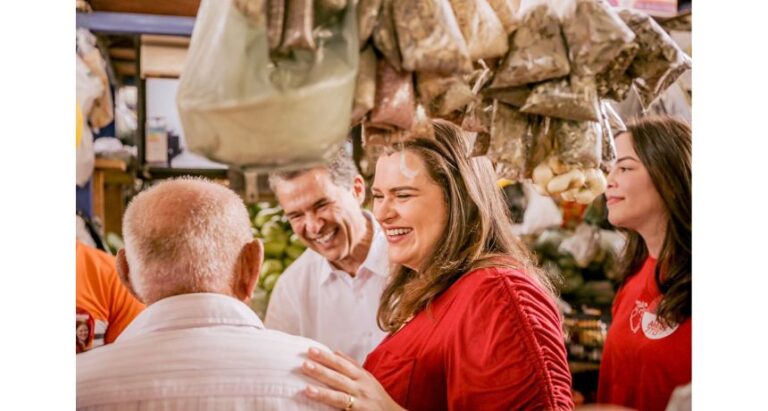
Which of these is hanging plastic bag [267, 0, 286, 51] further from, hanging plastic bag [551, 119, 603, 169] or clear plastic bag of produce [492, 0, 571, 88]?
hanging plastic bag [551, 119, 603, 169]

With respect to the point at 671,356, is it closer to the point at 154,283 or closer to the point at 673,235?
the point at 673,235

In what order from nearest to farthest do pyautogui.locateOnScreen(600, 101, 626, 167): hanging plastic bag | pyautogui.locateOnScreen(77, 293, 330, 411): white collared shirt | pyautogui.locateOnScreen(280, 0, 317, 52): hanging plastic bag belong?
pyautogui.locateOnScreen(280, 0, 317, 52): hanging plastic bag, pyautogui.locateOnScreen(77, 293, 330, 411): white collared shirt, pyautogui.locateOnScreen(600, 101, 626, 167): hanging plastic bag

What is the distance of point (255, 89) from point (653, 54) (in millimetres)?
981

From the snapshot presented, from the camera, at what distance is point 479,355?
6.97ft

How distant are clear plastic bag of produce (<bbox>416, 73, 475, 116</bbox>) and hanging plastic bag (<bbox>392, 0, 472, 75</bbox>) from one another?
0.06 meters

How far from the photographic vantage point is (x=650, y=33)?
6.73 feet

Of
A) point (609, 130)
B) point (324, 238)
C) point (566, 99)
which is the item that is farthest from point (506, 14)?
point (324, 238)

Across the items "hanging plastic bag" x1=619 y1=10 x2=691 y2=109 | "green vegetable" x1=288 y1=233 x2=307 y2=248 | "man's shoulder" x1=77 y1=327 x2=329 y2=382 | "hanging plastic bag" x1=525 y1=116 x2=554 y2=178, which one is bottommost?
"man's shoulder" x1=77 y1=327 x2=329 y2=382

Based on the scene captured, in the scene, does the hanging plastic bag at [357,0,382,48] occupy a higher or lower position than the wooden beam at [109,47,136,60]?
higher

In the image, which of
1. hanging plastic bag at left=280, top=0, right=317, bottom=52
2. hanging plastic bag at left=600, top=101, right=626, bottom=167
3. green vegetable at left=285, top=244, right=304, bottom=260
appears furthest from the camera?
hanging plastic bag at left=600, top=101, right=626, bottom=167

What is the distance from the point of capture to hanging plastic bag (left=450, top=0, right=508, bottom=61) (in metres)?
1.89

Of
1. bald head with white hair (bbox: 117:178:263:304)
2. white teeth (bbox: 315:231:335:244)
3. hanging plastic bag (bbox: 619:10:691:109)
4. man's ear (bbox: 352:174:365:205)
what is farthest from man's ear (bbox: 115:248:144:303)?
hanging plastic bag (bbox: 619:10:691:109)

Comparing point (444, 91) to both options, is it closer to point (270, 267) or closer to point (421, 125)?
point (421, 125)
